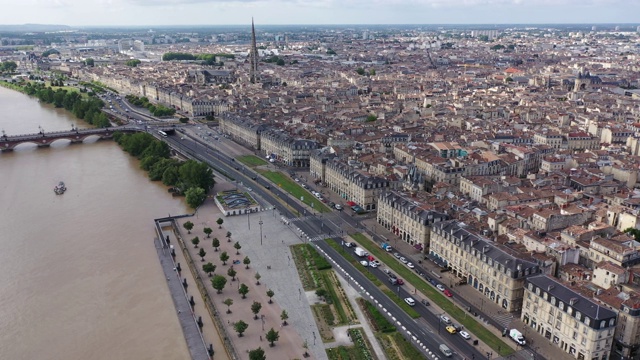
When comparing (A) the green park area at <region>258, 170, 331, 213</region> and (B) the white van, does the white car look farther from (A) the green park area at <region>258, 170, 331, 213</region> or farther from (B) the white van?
(A) the green park area at <region>258, 170, 331, 213</region>

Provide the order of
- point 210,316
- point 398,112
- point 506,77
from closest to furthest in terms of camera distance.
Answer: point 210,316, point 398,112, point 506,77

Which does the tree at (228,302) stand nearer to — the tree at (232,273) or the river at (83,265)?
the river at (83,265)

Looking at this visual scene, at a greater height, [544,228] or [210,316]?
[544,228]

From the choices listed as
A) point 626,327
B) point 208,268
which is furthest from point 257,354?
point 626,327

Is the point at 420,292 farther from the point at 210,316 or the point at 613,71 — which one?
the point at 613,71

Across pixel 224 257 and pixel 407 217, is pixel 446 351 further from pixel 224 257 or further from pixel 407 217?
pixel 224 257

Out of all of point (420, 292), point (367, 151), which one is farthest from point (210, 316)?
point (367, 151)

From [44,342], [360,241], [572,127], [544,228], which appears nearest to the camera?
[44,342]

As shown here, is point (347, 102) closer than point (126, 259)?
No

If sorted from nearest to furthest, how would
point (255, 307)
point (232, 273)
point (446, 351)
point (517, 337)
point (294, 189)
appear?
point (446, 351)
point (517, 337)
point (255, 307)
point (232, 273)
point (294, 189)
